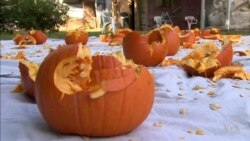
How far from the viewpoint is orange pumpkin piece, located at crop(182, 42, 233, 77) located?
6.22ft

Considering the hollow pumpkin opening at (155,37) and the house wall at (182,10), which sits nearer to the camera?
the hollow pumpkin opening at (155,37)

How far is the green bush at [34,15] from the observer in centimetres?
611

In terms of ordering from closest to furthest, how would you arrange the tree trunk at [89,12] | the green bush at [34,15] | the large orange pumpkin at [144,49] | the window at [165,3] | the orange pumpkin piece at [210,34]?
1. the large orange pumpkin at [144,49]
2. the orange pumpkin piece at [210,34]
3. the green bush at [34,15]
4. the window at [165,3]
5. the tree trunk at [89,12]

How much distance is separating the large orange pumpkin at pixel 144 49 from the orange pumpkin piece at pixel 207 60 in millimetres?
211

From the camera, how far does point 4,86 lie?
173cm

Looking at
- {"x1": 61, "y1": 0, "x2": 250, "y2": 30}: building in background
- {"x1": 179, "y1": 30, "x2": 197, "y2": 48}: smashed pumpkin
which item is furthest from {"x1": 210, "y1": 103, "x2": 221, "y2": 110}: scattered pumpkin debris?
{"x1": 61, "y1": 0, "x2": 250, "y2": 30}: building in background

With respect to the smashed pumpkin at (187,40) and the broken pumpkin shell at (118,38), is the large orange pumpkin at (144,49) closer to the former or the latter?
the smashed pumpkin at (187,40)

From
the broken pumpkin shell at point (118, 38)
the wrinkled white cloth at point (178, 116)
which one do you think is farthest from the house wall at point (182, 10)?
the wrinkled white cloth at point (178, 116)

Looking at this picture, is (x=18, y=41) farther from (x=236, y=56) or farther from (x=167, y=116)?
(x=167, y=116)

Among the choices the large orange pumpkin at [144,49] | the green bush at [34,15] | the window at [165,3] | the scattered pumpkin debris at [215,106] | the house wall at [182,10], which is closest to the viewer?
the scattered pumpkin debris at [215,106]

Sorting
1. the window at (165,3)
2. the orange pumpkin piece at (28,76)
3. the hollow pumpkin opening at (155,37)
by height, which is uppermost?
the window at (165,3)

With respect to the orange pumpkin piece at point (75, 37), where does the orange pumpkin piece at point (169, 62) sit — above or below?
below

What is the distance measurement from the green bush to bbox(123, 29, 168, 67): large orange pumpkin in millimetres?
3795

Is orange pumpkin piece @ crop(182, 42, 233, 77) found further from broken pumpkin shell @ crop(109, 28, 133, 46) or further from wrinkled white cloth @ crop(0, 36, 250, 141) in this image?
broken pumpkin shell @ crop(109, 28, 133, 46)
